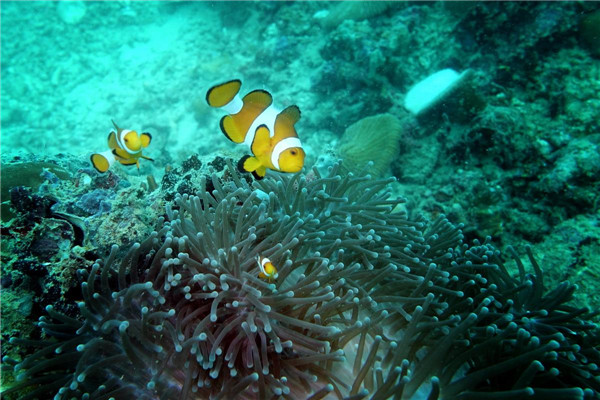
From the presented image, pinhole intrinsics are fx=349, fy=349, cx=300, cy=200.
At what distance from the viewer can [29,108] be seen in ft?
37.3

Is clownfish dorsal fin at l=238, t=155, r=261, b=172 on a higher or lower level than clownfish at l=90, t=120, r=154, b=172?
lower

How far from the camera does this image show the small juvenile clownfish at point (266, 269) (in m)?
1.98

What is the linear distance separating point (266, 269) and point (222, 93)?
107 centimetres

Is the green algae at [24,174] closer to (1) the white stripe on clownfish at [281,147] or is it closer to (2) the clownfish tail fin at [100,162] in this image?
(2) the clownfish tail fin at [100,162]

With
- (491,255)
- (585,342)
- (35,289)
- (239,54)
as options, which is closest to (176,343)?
(35,289)

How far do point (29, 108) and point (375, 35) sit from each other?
11.2m

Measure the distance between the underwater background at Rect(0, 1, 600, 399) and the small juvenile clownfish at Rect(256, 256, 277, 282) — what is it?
0.24ft

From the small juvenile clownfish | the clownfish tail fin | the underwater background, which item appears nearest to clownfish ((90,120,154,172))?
the clownfish tail fin

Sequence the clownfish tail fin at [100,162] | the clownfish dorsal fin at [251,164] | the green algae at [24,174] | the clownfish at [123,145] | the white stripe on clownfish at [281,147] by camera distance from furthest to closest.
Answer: the clownfish at [123,145] → the green algae at [24,174] → the clownfish tail fin at [100,162] → the clownfish dorsal fin at [251,164] → the white stripe on clownfish at [281,147]

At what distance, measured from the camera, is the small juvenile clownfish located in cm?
198

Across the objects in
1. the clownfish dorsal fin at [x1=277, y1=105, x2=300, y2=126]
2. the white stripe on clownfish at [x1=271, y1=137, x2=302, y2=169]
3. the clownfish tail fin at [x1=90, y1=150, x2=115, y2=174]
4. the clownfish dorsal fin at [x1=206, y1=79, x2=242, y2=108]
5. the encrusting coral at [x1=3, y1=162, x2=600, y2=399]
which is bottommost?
the encrusting coral at [x1=3, y1=162, x2=600, y2=399]

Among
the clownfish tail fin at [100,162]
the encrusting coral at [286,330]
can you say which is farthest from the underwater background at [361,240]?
the clownfish tail fin at [100,162]

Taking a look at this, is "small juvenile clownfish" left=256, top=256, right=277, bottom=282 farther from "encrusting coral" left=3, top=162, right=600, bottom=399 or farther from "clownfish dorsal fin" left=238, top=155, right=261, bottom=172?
"clownfish dorsal fin" left=238, top=155, right=261, bottom=172

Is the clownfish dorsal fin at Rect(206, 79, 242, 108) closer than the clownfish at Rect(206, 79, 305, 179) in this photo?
No
